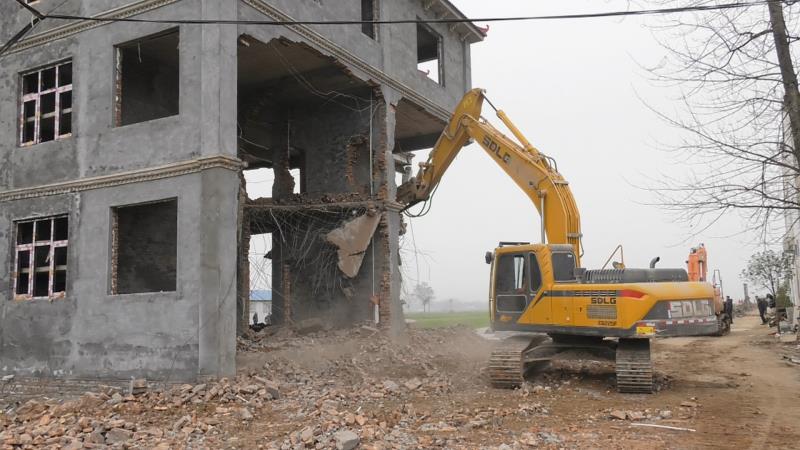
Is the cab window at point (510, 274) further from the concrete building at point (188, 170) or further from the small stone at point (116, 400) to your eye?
the small stone at point (116, 400)

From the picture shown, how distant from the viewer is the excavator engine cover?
36.0ft

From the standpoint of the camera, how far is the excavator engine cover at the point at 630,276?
10984 mm

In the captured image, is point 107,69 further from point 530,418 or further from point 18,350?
point 530,418

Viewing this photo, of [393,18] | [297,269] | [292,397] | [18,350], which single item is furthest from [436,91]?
[18,350]

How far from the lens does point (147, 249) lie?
1568 cm

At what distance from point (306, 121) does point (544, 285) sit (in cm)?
938

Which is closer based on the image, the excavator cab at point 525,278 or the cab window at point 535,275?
the excavator cab at point 525,278

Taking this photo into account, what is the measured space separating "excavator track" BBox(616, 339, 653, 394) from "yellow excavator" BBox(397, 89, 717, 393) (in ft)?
0.05

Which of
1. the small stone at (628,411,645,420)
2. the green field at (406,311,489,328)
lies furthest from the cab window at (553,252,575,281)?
the green field at (406,311,489,328)

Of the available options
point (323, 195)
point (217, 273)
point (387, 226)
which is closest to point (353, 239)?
point (387, 226)

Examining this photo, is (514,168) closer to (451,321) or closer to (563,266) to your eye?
(563,266)

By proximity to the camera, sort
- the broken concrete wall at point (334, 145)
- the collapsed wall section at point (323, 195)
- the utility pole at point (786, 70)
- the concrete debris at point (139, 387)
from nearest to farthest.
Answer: the utility pole at point (786, 70), the concrete debris at point (139, 387), the collapsed wall section at point (323, 195), the broken concrete wall at point (334, 145)

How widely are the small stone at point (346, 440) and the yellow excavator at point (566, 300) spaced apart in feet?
13.9

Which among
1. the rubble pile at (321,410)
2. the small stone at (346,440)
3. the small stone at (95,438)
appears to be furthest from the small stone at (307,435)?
the small stone at (95,438)
